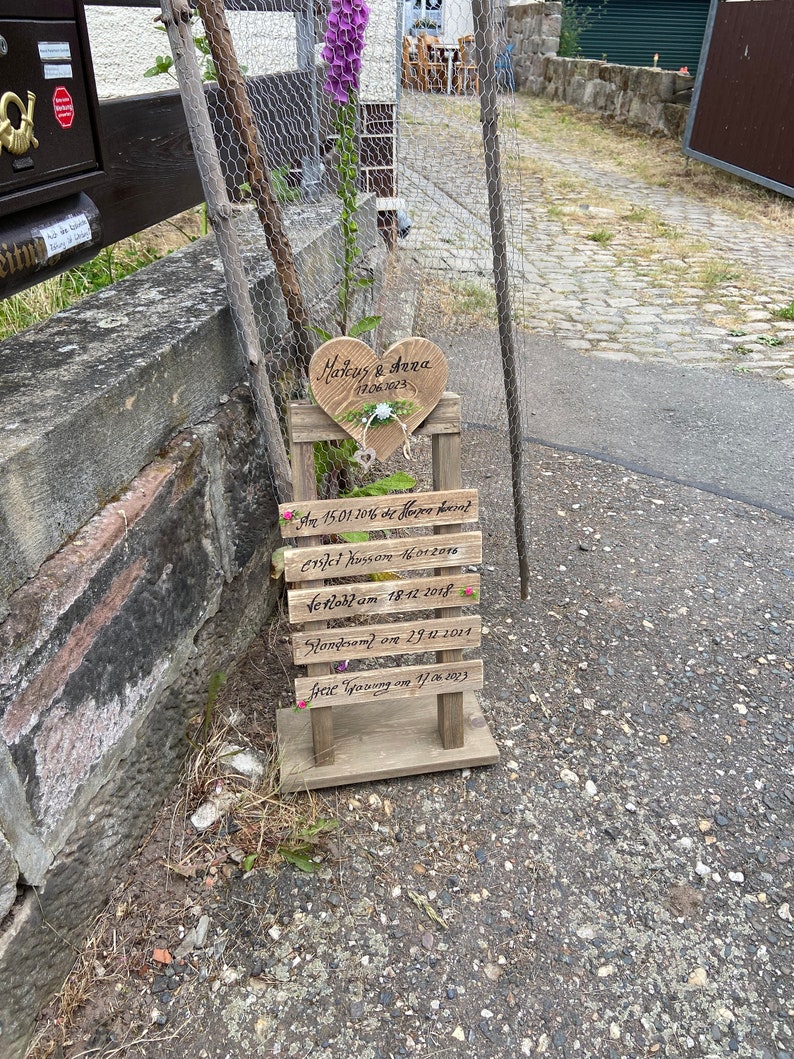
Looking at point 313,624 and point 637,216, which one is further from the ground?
point 313,624

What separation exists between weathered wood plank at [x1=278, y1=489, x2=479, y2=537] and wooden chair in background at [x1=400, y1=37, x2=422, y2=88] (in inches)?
68.2

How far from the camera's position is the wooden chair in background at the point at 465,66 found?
7.21 feet

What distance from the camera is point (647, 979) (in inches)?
67.4

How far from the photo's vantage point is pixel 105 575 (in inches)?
65.3

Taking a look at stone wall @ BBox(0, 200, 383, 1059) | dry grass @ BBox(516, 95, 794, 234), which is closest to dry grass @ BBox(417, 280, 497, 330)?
stone wall @ BBox(0, 200, 383, 1059)

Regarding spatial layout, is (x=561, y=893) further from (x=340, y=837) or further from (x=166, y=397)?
(x=166, y=397)

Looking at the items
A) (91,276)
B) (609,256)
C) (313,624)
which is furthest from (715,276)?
(313,624)

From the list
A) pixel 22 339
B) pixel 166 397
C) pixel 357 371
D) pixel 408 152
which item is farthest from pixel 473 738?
pixel 408 152

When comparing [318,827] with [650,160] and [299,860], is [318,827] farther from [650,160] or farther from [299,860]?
[650,160]

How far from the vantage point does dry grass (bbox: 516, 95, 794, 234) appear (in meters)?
8.96

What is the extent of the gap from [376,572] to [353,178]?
1135 mm

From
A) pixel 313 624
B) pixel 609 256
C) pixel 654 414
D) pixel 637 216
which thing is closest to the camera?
pixel 313 624

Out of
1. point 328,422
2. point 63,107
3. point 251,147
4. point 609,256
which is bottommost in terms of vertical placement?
point 609,256

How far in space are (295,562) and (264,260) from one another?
119 centimetres
